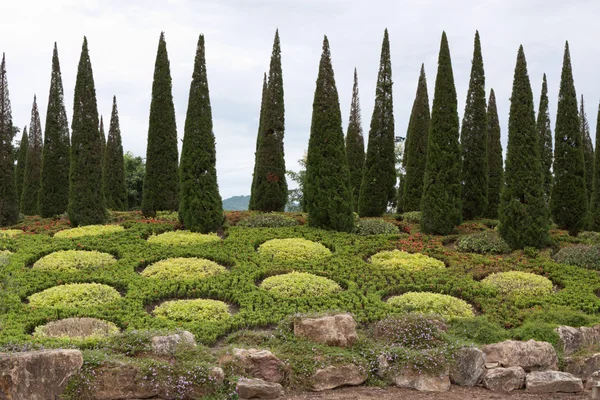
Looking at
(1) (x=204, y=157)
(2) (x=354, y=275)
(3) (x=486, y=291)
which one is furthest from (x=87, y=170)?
(3) (x=486, y=291)

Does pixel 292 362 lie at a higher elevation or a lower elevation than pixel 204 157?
lower

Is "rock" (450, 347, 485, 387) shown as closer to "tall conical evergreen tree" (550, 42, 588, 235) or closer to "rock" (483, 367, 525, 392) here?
"rock" (483, 367, 525, 392)

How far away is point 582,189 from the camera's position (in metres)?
23.1

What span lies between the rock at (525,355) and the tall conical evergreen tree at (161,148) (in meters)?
17.5

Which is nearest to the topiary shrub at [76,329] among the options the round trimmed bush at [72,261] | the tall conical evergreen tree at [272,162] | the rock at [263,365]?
the rock at [263,365]

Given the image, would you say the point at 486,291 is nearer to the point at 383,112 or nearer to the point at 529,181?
the point at 529,181

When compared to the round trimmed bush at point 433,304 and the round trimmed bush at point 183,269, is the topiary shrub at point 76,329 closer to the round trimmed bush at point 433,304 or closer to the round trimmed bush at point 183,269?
the round trimmed bush at point 183,269

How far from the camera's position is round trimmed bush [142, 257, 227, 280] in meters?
14.7

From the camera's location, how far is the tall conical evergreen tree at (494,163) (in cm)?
2631

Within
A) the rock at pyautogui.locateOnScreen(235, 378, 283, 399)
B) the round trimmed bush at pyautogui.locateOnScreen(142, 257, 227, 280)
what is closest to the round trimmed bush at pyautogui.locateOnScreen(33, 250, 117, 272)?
the round trimmed bush at pyautogui.locateOnScreen(142, 257, 227, 280)

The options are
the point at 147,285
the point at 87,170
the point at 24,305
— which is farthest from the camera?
the point at 87,170

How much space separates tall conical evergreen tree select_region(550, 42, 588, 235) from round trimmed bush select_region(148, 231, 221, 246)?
1378cm

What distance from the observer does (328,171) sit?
819 inches

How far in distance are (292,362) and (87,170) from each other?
16.5 meters
